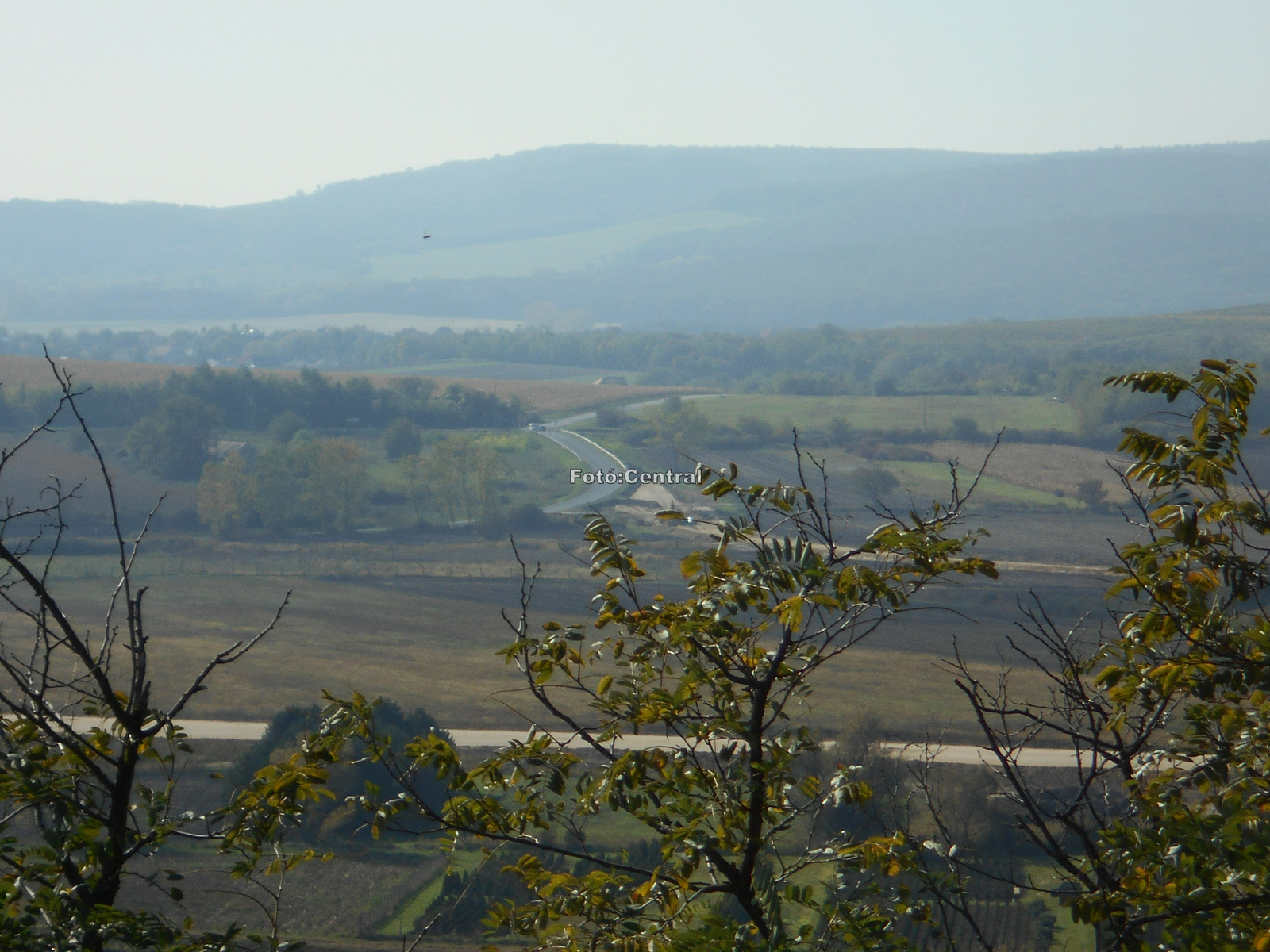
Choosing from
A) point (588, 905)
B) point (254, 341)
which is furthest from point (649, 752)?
point (254, 341)

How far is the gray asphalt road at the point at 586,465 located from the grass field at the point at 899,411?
34.7 ft

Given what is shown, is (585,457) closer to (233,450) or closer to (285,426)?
(285,426)

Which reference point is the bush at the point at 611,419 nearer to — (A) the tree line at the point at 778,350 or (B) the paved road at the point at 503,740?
(A) the tree line at the point at 778,350

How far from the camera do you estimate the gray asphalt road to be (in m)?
55.7

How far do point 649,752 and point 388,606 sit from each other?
39.2 m

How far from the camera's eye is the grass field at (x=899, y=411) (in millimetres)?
70375

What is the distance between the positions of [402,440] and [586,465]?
12192 mm

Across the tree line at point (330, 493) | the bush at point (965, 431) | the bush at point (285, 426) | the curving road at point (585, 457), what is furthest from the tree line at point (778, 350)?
the tree line at point (330, 493)

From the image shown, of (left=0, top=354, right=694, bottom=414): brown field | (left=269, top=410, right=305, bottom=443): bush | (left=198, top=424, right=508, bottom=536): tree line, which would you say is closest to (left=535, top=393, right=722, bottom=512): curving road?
(left=198, top=424, right=508, bottom=536): tree line

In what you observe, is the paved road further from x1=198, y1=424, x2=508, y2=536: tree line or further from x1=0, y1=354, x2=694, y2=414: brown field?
x1=0, y1=354, x2=694, y2=414: brown field

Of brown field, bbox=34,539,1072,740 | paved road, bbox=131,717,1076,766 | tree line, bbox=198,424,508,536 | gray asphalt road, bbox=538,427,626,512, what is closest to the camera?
paved road, bbox=131,717,1076,766

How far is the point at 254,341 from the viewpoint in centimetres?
12462

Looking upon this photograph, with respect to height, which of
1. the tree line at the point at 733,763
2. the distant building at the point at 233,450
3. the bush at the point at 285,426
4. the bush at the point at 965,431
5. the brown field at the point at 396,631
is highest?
the tree line at the point at 733,763

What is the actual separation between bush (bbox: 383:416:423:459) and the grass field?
2131 centimetres
